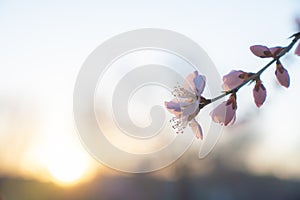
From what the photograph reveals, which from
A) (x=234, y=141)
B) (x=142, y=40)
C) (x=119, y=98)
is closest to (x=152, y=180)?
(x=234, y=141)

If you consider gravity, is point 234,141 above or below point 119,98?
above

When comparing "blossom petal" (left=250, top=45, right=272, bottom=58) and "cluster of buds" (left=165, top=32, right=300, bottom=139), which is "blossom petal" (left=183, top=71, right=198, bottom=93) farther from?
"blossom petal" (left=250, top=45, right=272, bottom=58)

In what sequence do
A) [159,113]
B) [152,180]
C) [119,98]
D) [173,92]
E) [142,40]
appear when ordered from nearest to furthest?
1. [173,92]
2. [159,113]
3. [142,40]
4. [119,98]
5. [152,180]

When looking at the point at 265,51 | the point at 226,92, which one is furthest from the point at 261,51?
the point at 226,92

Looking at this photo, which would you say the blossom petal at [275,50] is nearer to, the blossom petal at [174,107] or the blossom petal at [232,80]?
the blossom petal at [232,80]

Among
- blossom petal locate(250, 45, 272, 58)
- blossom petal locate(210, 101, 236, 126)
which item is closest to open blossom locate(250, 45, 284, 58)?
blossom petal locate(250, 45, 272, 58)

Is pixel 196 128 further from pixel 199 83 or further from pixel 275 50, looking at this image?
pixel 275 50

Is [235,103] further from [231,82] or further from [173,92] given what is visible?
[173,92]
